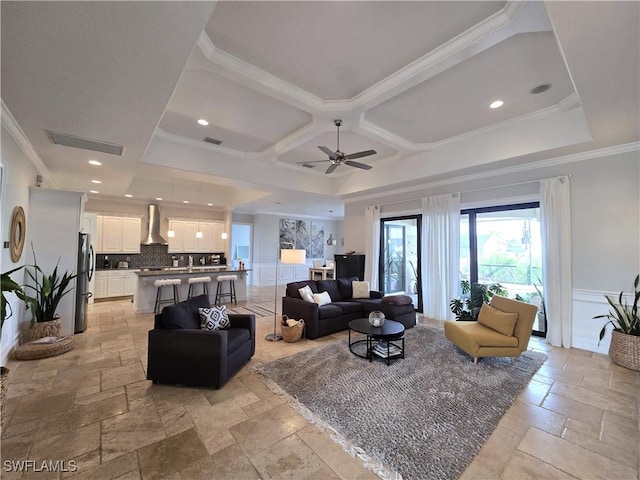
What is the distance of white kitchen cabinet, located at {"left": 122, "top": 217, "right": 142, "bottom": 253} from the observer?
309 inches

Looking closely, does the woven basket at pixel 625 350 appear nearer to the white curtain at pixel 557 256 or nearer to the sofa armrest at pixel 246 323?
the white curtain at pixel 557 256

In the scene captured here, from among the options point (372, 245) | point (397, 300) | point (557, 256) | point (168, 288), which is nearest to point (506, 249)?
point (557, 256)

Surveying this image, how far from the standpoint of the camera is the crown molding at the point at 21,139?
280 cm

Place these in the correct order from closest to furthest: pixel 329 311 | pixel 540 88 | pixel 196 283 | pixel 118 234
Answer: pixel 540 88
pixel 329 311
pixel 196 283
pixel 118 234

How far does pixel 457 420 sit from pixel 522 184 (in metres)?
4.19

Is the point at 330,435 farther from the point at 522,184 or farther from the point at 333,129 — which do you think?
the point at 522,184

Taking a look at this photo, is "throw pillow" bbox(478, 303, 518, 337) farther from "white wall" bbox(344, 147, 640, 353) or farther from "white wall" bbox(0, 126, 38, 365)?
"white wall" bbox(0, 126, 38, 365)

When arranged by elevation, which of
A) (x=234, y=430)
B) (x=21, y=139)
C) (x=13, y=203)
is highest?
(x=21, y=139)

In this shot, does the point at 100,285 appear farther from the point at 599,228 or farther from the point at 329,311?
the point at 599,228

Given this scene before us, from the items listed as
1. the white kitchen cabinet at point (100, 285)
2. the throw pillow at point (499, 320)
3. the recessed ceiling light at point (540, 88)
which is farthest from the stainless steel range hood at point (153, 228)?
the recessed ceiling light at point (540, 88)

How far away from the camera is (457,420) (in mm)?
2416

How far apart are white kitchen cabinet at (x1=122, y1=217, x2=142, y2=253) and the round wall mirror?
166 inches

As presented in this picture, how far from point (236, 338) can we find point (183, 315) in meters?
0.66

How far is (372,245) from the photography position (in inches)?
271
